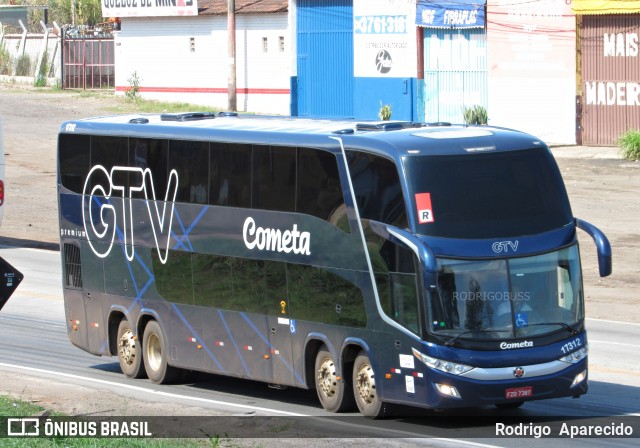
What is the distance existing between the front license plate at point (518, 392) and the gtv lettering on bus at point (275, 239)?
319 cm

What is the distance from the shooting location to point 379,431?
14.0 m

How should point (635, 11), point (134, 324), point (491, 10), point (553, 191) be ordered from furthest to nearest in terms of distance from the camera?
point (491, 10)
point (635, 11)
point (134, 324)
point (553, 191)

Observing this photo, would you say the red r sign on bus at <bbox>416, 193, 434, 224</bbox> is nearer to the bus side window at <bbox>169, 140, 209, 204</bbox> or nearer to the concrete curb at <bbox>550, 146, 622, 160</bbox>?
the bus side window at <bbox>169, 140, 209, 204</bbox>

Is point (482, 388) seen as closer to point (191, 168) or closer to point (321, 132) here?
point (321, 132)

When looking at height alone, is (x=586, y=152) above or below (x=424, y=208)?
above

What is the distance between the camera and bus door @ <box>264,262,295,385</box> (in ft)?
51.9

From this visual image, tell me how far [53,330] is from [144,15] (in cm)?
3922

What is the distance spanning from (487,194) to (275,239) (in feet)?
10.2

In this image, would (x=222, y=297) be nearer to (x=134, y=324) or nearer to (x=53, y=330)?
(x=134, y=324)

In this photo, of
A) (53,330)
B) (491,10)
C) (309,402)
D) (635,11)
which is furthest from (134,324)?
(491,10)

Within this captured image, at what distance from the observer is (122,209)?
18609 mm

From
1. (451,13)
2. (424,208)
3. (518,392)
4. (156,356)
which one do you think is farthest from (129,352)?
(451,13)

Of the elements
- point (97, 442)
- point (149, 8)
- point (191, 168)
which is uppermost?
point (149, 8)

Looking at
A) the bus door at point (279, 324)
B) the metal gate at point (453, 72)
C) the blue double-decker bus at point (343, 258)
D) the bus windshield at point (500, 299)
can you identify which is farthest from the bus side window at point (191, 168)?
the metal gate at point (453, 72)
